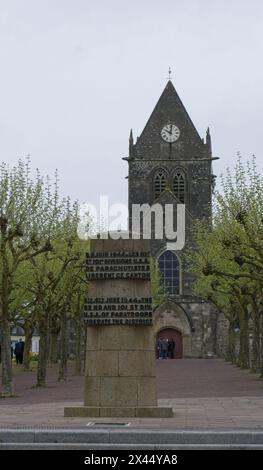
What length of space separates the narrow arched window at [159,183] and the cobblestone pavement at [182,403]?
40.1 metres

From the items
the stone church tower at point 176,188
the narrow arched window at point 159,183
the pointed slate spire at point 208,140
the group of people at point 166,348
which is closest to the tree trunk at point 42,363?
the group of people at point 166,348

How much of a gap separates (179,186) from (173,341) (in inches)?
574

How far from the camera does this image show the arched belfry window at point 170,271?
7081 centimetres

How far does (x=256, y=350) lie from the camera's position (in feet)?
133

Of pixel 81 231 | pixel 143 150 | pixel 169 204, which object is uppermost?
pixel 143 150

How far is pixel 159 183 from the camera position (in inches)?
2997

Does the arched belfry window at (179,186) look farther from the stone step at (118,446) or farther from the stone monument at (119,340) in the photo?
the stone step at (118,446)

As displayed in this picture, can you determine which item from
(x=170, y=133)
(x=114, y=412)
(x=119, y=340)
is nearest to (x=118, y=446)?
(x=114, y=412)

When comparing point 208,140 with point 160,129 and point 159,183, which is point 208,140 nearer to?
point 160,129

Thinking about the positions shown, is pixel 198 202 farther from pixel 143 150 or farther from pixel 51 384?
pixel 51 384

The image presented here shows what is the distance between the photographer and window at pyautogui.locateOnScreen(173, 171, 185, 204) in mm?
75562

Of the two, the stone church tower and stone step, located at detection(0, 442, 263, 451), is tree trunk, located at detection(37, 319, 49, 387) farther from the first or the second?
the stone church tower

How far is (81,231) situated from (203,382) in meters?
12.4

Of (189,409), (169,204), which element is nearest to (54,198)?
(189,409)
